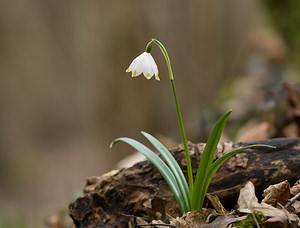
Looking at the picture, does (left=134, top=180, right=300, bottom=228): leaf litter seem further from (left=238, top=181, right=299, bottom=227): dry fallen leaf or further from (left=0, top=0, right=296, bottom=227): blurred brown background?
(left=0, top=0, right=296, bottom=227): blurred brown background

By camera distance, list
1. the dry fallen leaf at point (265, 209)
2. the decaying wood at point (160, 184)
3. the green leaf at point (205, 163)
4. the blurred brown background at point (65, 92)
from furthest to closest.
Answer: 1. the blurred brown background at point (65, 92)
2. the decaying wood at point (160, 184)
3. the green leaf at point (205, 163)
4. the dry fallen leaf at point (265, 209)

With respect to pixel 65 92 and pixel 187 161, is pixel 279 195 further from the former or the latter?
pixel 65 92

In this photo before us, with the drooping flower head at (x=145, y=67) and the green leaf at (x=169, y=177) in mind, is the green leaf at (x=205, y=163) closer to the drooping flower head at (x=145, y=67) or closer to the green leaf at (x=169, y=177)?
the green leaf at (x=169, y=177)

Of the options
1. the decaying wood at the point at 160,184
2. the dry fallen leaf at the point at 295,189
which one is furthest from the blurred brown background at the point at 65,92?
the dry fallen leaf at the point at 295,189

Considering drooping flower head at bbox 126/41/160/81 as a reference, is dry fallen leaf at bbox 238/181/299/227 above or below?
below

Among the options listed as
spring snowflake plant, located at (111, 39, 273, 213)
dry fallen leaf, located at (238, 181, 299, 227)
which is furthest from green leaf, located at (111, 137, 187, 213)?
dry fallen leaf, located at (238, 181, 299, 227)

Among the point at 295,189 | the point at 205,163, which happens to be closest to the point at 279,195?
the point at 295,189
